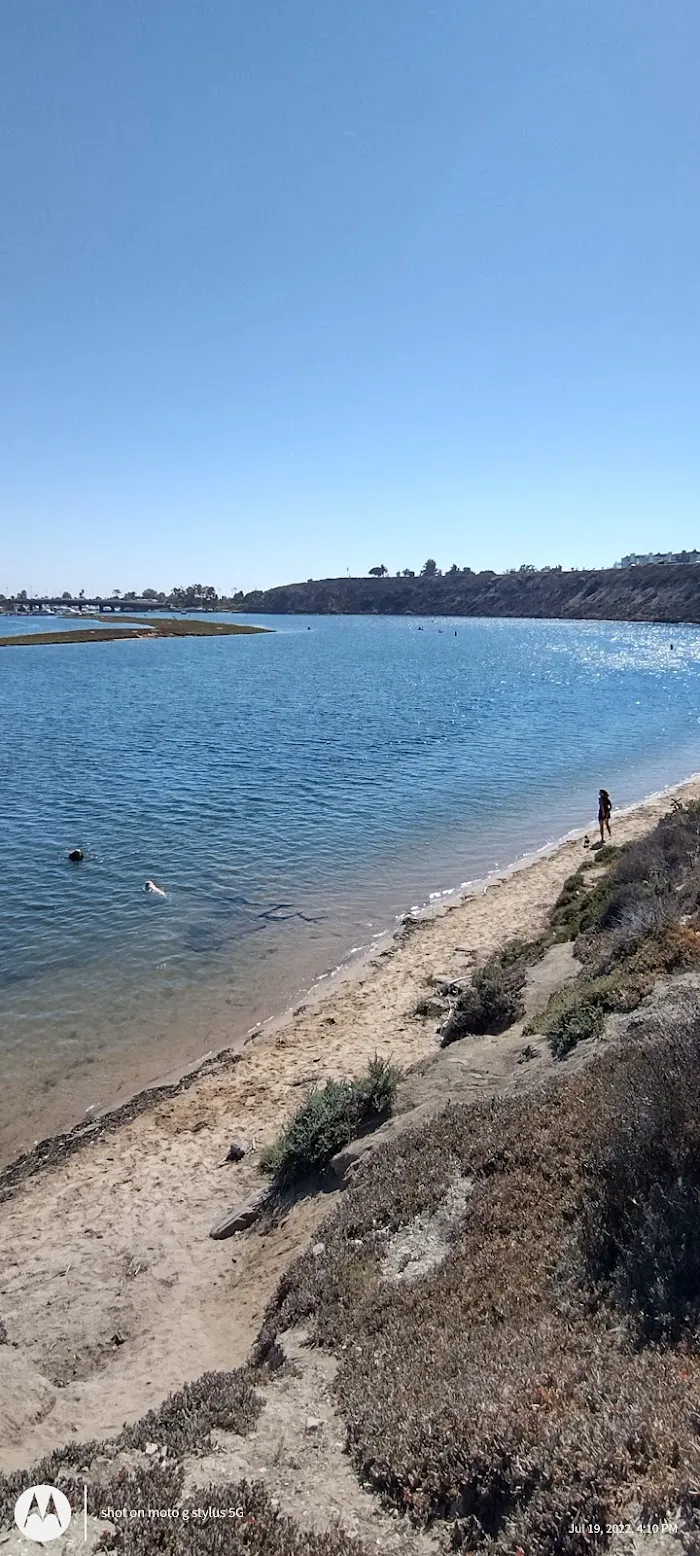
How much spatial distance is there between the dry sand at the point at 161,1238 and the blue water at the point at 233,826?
1564 mm

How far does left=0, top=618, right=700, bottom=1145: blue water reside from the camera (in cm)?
1547

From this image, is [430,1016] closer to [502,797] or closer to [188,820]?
[188,820]

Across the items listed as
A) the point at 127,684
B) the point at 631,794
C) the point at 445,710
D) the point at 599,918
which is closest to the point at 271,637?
the point at 127,684

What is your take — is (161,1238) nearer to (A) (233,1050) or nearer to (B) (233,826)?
(A) (233,1050)

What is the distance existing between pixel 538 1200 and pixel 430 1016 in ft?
26.7

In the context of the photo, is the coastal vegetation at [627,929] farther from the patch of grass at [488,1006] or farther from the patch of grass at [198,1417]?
the patch of grass at [198,1417]

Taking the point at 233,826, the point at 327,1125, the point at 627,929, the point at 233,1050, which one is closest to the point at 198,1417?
the point at 327,1125

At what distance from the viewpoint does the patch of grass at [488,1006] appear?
40.8ft

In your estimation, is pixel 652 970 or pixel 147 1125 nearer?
pixel 652 970

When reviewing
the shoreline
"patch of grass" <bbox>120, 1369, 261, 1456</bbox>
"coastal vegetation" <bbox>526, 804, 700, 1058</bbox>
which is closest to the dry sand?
the shoreline

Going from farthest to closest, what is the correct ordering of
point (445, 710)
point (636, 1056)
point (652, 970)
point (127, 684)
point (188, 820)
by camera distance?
point (127, 684), point (445, 710), point (188, 820), point (652, 970), point (636, 1056)

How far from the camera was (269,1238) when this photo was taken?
8844mm

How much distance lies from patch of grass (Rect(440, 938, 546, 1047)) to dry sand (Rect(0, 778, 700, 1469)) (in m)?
0.69

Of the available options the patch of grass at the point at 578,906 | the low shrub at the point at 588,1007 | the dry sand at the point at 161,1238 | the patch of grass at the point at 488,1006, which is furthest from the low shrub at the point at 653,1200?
the patch of grass at the point at 578,906
